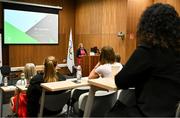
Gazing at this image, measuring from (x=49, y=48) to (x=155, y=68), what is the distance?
26.4ft

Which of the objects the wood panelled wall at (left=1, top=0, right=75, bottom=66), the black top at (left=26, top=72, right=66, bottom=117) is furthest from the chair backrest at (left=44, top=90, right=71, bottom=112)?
the wood panelled wall at (left=1, top=0, right=75, bottom=66)

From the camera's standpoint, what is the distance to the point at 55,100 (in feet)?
10.1

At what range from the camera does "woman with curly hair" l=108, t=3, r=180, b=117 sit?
1.42 meters

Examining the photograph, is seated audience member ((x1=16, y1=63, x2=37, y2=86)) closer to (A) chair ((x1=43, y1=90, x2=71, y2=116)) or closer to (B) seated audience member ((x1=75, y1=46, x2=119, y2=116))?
(A) chair ((x1=43, y1=90, x2=71, y2=116))

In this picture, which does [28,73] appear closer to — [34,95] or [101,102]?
[34,95]

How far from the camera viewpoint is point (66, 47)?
9844 millimetres

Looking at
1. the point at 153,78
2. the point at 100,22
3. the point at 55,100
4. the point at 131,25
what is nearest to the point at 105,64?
the point at 55,100

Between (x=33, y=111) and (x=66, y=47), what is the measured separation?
6.88 m

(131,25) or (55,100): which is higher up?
(131,25)

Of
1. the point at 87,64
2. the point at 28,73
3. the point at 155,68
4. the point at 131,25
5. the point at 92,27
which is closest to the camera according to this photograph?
the point at 155,68

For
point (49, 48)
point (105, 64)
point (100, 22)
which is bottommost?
point (105, 64)

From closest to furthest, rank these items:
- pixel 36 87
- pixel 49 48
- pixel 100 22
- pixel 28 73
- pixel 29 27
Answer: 1. pixel 36 87
2. pixel 28 73
3. pixel 29 27
4. pixel 100 22
5. pixel 49 48

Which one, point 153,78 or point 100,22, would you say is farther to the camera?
point 100,22

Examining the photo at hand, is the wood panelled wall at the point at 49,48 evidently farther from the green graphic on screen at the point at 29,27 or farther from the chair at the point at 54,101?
the chair at the point at 54,101
